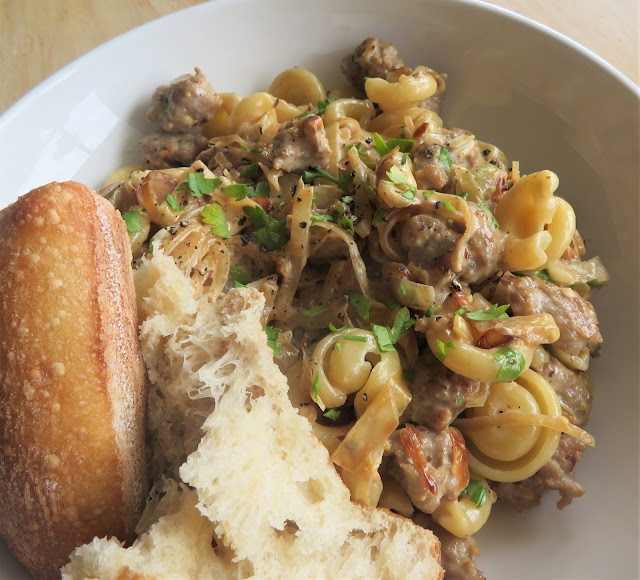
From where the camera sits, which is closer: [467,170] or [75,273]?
[75,273]

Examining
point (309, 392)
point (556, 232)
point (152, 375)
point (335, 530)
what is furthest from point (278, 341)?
point (556, 232)

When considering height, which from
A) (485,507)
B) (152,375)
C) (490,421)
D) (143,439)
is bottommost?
(485,507)

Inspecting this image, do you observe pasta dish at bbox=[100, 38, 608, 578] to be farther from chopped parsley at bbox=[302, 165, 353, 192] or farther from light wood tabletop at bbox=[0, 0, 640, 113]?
light wood tabletop at bbox=[0, 0, 640, 113]

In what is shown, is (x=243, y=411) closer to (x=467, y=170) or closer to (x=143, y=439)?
(x=143, y=439)

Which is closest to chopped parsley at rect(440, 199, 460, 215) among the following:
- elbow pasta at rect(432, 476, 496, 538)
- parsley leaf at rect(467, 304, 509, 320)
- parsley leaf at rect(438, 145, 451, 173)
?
parsley leaf at rect(438, 145, 451, 173)

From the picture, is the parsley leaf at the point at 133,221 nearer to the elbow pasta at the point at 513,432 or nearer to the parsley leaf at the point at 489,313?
the parsley leaf at the point at 489,313

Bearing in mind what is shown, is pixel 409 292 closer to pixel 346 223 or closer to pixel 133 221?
pixel 346 223
